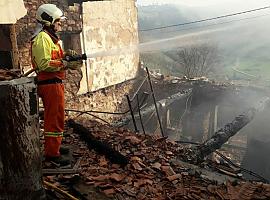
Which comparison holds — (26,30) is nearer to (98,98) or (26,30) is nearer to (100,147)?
(98,98)

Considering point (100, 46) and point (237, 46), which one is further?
point (237, 46)

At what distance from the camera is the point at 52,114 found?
426 cm

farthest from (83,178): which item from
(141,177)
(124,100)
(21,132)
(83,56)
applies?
(124,100)

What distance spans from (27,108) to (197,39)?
68.2 feet

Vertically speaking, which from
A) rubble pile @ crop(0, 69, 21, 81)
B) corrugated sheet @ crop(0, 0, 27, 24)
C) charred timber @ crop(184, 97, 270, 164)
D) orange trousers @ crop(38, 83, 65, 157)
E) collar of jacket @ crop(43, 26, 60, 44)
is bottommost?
charred timber @ crop(184, 97, 270, 164)

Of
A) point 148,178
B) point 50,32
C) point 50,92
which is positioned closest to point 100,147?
point 148,178

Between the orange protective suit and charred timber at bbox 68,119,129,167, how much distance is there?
1.14 meters

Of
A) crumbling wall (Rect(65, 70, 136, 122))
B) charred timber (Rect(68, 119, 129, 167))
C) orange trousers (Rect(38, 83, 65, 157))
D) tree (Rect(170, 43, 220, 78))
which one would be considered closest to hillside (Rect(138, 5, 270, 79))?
tree (Rect(170, 43, 220, 78))

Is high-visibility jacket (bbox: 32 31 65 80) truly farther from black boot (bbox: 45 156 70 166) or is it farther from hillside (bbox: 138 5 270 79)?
hillside (bbox: 138 5 270 79)

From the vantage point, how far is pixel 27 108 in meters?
2.97

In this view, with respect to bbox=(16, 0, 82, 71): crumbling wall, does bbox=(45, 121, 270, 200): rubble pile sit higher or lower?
lower

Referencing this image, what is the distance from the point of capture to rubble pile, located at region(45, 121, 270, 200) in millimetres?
4121

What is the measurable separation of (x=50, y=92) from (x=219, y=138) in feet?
17.4

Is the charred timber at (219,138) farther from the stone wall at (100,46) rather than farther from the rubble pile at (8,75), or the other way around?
the stone wall at (100,46)
